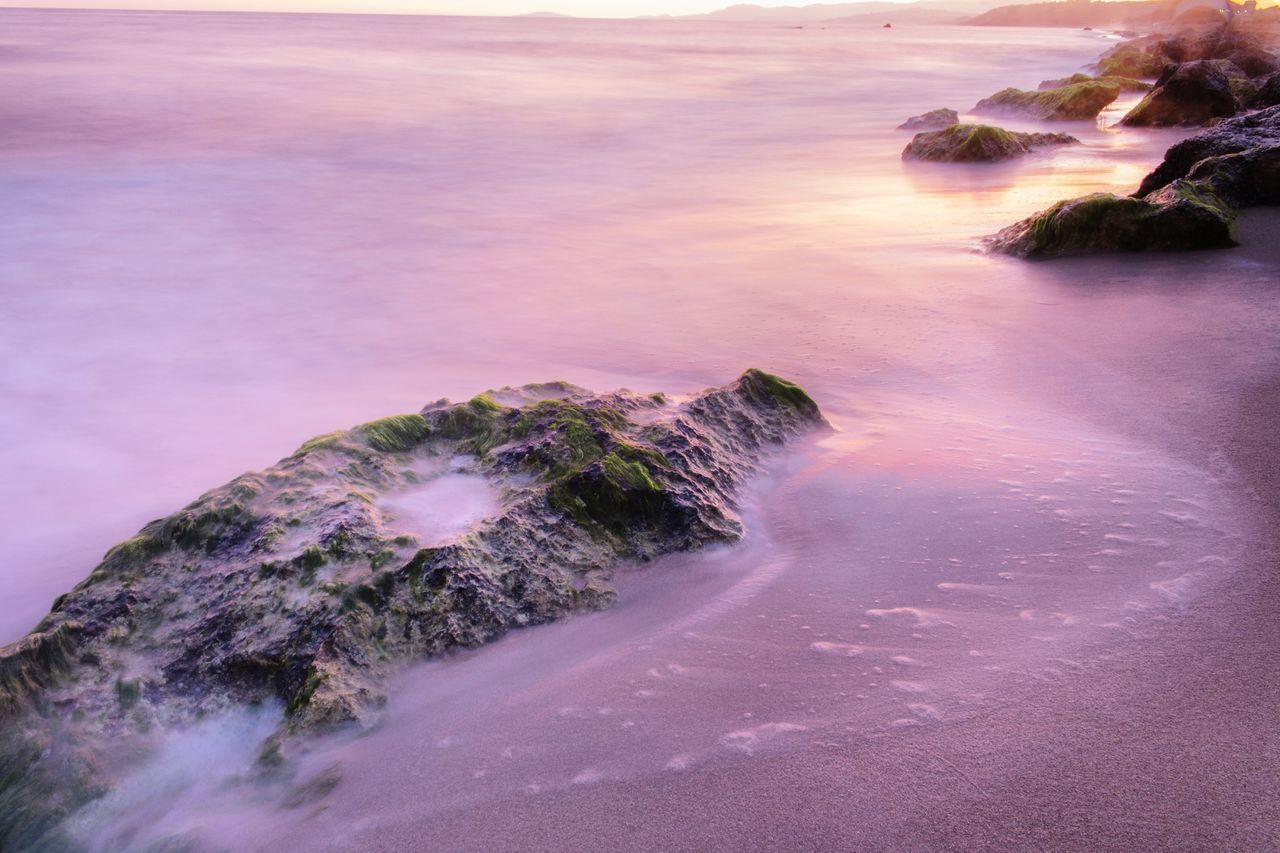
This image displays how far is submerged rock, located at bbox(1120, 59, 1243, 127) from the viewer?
12.2 meters

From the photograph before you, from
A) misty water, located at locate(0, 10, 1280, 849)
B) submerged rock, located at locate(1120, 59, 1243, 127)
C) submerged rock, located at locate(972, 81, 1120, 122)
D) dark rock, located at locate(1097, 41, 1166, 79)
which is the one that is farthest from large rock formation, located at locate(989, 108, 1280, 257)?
dark rock, located at locate(1097, 41, 1166, 79)

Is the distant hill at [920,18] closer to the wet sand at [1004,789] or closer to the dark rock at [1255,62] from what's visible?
the dark rock at [1255,62]

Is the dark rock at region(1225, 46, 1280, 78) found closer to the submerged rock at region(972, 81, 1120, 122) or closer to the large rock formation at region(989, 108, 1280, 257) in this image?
the submerged rock at region(972, 81, 1120, 122)

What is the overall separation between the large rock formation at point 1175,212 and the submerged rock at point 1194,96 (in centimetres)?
694

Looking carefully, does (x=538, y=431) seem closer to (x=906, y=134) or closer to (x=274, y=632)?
(x=274, y=632)

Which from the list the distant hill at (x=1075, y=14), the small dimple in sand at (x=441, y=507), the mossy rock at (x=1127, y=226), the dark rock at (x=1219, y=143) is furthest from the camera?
the distant hill at (x=1075, y=14)

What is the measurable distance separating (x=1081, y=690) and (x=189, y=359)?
483cm

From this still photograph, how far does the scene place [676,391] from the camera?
4.34m

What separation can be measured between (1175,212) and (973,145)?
19.9 feet

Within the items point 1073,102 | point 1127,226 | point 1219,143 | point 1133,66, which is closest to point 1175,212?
point 1127,226

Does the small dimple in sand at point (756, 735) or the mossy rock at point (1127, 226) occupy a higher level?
the mossy rock at point (1127, 226)

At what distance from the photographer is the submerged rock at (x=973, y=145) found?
35.9ft

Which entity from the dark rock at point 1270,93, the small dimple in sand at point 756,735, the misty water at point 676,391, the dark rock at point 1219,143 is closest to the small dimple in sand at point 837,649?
the misty water at point 676,391

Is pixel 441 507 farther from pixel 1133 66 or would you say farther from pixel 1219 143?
pixel 1133 66
